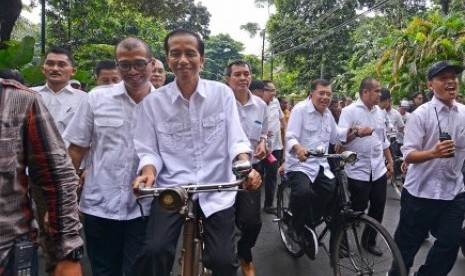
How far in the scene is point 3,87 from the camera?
5.07 ft

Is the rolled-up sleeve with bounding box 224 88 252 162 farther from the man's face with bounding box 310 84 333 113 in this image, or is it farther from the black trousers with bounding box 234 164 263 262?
the man's face with bounding box 310 84 333 113

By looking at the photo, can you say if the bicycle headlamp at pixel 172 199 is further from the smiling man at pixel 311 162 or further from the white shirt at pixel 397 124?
the white shirt at pixel 397 124

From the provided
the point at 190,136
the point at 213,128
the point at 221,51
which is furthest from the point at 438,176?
the point at 221,51

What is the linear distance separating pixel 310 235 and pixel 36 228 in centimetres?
334

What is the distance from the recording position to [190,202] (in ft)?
7.95

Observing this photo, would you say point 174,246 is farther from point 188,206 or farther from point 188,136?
point 188,136

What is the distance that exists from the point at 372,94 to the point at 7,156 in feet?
14.1

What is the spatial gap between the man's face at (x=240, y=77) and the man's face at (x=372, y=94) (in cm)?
128

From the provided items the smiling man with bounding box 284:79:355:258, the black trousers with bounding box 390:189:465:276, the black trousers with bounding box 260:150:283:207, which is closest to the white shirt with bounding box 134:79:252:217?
the smiling man with bounding box 284:79:355:258

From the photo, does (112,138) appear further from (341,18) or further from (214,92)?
(341,18)

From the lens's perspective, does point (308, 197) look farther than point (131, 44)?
Yes

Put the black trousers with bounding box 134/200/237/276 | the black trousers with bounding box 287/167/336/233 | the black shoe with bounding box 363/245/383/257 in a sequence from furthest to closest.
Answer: the black trousers with bounding box 287/167/336/233 < the black shoe with bounding box 363/245/383/257 < the black trousers with bounding box 134/200/237/276

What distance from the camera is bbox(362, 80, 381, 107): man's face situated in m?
5.16

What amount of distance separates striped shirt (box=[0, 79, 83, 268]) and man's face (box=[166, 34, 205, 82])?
1.26 metres
